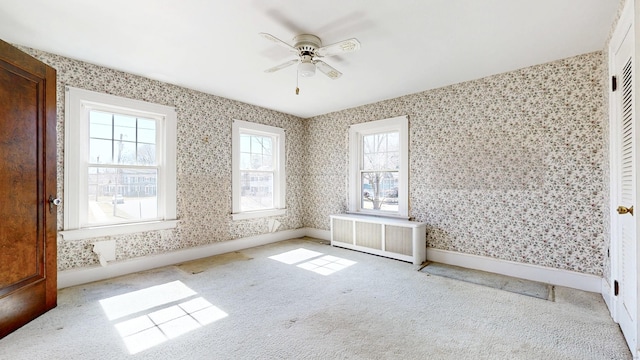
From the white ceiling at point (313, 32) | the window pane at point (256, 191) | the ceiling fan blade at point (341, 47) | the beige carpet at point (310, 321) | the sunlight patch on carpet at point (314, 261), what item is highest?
the white ceiling at point (313, 32)

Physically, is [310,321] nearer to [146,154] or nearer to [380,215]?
[380,215]

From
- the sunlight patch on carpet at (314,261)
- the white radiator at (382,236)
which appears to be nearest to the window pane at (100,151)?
the sunlight patch on carpet at (314,261)

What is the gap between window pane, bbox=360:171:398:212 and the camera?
470cm

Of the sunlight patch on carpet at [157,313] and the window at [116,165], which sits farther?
the window at [116,165]

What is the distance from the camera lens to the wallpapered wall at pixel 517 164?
117 inches

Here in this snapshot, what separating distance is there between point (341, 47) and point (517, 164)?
2.57m

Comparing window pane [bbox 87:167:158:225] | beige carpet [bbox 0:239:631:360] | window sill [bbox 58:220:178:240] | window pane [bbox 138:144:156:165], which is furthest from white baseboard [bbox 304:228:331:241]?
window pane [bbox 138:144:156:165]

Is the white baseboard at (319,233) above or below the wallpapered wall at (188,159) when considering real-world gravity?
below

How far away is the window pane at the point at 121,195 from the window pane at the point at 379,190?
3.31m

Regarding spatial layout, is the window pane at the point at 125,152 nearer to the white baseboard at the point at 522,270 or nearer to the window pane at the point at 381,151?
the window pane at the point at 381,151

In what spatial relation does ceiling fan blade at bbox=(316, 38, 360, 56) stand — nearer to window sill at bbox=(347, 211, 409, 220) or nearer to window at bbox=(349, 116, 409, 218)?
window at bbox=(349, 116, 409, 218)

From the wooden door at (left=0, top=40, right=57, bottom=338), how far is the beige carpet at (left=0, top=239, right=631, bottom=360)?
9.5 inches

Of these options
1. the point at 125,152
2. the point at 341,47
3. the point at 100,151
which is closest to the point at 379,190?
the point at 341,47

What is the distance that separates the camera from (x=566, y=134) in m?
3.07
